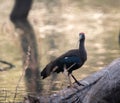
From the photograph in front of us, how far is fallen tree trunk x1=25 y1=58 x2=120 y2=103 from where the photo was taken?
855 cm

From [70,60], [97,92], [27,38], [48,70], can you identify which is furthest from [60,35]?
[97,92]

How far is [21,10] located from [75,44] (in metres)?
9.41

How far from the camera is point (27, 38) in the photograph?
21.6 metres

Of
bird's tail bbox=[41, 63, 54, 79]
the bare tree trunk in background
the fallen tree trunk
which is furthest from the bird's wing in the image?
the bare tree trunk in background

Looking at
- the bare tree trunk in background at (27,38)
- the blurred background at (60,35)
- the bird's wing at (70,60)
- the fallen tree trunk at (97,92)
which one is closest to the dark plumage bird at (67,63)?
the bird's wing at (70,60)

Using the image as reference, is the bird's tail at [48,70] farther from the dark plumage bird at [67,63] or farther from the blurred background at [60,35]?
the blurred background at [60,35]

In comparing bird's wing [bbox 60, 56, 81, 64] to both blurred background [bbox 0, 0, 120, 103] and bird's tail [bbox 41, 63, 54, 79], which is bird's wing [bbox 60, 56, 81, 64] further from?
blurred background [bbox 0, 0, 120, 103]

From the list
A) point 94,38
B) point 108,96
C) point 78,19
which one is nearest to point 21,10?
point 78,19

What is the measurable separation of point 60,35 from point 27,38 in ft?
3.84

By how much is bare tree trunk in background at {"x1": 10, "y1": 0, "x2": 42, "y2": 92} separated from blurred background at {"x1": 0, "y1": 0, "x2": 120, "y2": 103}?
0.47 feet

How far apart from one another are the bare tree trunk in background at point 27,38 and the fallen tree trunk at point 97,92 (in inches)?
111

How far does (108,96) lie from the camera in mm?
8547

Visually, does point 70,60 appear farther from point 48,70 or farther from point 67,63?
point 48,70

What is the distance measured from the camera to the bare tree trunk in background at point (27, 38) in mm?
13301
